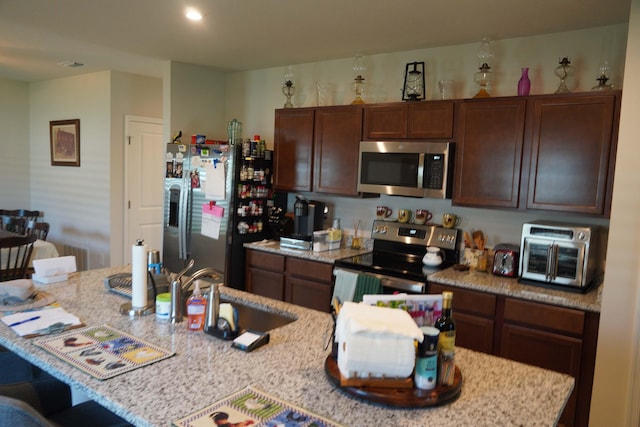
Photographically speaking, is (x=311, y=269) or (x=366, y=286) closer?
(x=366, y=286)

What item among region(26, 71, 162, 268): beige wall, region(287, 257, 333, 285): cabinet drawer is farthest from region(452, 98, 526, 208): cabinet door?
region(26, 71, 162, 268): beige wall

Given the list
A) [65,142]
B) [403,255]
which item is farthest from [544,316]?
[65,142]

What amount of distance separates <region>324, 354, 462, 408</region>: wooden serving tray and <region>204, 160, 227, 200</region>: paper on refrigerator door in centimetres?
281

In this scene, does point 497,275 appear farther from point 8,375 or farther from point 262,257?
point 8,375

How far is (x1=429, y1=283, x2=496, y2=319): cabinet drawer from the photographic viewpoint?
113 inches

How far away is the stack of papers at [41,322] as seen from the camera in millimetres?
1816

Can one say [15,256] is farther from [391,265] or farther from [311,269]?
[391,265]

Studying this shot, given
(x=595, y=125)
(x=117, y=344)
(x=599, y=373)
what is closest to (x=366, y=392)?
(x=117, y=344)

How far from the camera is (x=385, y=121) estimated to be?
11.7 feet

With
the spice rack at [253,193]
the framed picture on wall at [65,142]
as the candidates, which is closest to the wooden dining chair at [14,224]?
the framed picture on wall at [65,142]

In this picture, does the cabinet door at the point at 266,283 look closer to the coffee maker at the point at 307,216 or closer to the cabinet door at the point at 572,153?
the coffee maker at the point at 307,216

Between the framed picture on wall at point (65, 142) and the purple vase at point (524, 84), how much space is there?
4927 millimetres

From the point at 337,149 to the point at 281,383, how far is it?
261 centimetres

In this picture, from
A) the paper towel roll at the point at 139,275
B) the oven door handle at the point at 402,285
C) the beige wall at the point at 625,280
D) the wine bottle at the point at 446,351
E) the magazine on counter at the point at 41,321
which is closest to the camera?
the wine bottle at the point at 446,351
